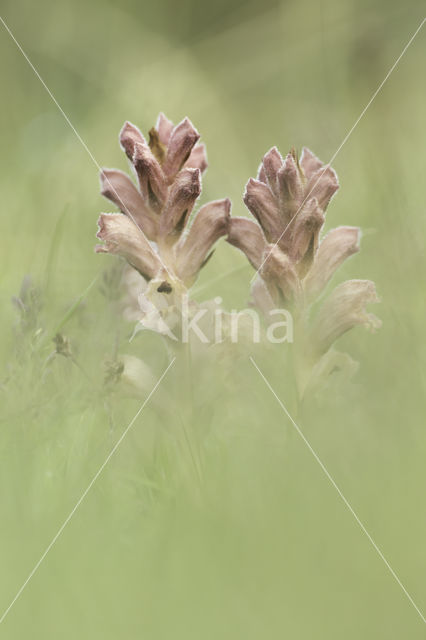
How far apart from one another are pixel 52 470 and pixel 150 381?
21.1 inches

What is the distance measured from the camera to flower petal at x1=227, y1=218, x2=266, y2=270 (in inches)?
78.2

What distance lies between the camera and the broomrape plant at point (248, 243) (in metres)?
1.91

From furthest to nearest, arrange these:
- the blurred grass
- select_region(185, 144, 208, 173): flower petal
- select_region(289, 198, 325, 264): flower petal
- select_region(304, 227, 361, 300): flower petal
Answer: select_region(185, 144, 208, 173): flower petal
select_region(304, 227, 361, 300): flower petal
select_region(289, 198, 325, 264): flower petal
the blurred grass

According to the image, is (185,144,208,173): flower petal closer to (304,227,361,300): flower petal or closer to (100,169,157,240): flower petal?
(100,169,157,240): flower petal

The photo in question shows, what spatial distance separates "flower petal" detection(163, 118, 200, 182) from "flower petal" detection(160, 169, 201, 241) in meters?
0.05

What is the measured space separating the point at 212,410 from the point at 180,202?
0.54 meters

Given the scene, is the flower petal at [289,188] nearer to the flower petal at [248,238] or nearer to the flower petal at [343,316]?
the flower petal at [248,238]

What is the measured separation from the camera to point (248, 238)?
200 cm

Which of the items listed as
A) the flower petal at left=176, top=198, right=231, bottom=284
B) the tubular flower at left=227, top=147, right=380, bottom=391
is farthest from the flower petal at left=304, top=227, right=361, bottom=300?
the flower petal at left=176, top=198, right=231, bottom=284

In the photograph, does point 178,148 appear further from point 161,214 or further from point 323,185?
point 323,185

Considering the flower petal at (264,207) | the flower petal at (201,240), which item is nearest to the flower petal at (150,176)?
the flower petal at (201,240)

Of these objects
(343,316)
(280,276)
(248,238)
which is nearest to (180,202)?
(248,238)

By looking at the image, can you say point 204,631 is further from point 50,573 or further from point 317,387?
point 317,387

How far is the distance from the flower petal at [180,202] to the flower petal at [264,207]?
5.2 inches
